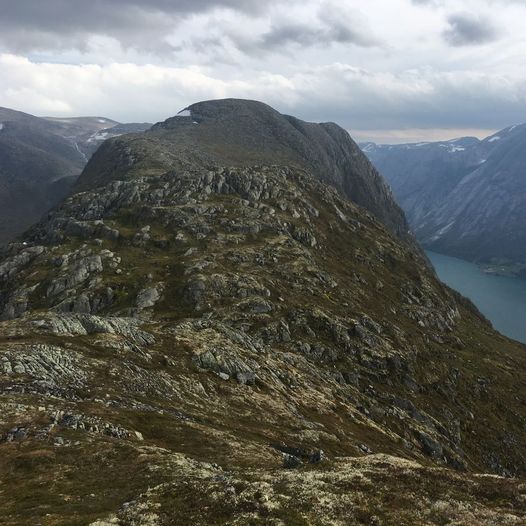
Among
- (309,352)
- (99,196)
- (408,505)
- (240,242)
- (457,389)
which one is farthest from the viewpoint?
(99,196)

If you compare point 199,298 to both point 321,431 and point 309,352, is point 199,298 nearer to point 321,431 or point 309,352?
point 309,352

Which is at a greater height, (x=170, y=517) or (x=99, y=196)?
(x=99, y=196)

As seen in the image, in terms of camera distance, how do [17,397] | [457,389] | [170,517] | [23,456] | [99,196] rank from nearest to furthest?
[170,517]
[23,456]
[17,397]
[457,389]
[99,196]

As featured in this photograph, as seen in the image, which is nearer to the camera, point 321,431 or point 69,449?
point 69,449

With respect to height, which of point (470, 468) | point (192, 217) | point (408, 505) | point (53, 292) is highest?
point (192, 217)

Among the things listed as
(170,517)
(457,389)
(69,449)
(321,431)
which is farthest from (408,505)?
(457,389)

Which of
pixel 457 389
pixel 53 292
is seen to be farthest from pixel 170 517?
pixel 457 389
